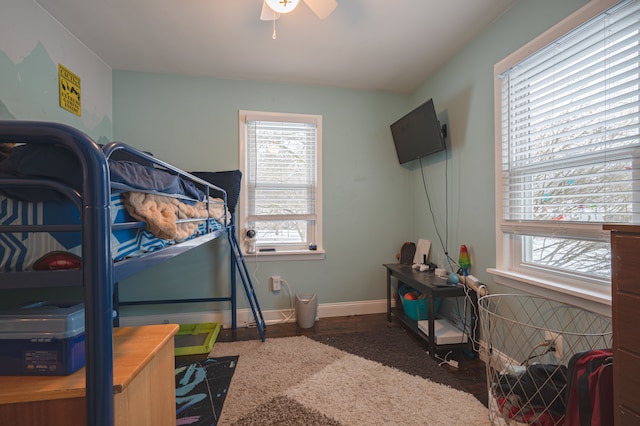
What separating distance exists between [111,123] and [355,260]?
101 inches

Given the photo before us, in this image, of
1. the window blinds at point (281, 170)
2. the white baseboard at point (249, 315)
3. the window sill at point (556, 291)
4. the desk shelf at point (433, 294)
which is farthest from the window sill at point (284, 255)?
the window sill at point (556, 291)

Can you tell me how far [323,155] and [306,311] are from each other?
1.49 metres

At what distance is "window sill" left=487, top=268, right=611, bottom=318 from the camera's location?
3.84 ft

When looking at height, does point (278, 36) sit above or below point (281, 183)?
above

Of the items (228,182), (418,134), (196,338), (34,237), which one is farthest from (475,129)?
(196,338)

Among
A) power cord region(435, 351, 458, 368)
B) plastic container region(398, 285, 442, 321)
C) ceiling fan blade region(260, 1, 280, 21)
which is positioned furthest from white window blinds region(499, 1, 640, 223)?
ceiling fan blade region(260, 1, 280, 21)

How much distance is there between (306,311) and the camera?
91.6 inches

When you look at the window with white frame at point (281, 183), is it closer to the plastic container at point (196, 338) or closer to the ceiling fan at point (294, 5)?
the plastic container at point (196, 338)

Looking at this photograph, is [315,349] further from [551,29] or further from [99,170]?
[551,29]

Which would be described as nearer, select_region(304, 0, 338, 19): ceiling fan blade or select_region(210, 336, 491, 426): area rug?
select_region(210, 336, 491, 426): area rug

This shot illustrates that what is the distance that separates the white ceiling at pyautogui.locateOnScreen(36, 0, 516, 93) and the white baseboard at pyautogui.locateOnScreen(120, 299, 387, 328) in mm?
2198

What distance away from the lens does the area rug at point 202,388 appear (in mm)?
1318

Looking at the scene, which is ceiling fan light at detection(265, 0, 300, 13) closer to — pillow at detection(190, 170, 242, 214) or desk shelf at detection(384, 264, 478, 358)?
pillow at detection(190, 170, 242, 214)

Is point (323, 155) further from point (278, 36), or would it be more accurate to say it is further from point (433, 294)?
point (433, 294)
